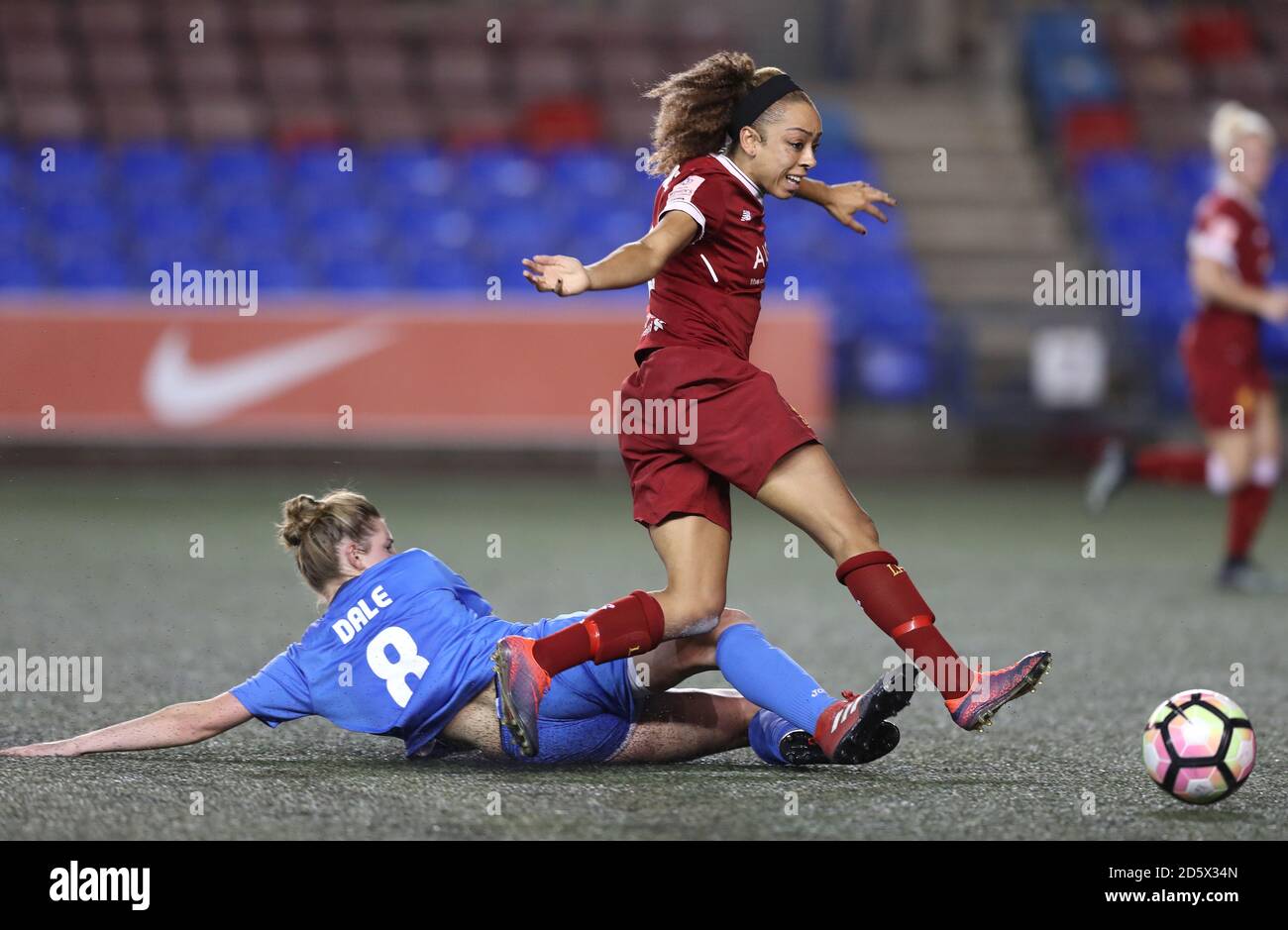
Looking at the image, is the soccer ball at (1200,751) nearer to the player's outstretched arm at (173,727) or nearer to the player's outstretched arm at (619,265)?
the player's outstretched arm at (619,265)

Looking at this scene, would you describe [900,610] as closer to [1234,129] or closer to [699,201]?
[699,201]

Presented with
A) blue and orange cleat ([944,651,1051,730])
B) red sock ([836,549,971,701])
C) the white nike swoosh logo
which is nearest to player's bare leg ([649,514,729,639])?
red sock ([836,549,971,701])

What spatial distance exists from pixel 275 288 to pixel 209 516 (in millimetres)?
2526

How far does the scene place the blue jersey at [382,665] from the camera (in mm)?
3463

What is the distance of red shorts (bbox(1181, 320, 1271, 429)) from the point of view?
6926 mm

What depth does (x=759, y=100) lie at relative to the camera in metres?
3.63

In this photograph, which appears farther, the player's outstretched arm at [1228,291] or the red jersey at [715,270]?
the player's outstretched arm at [1228,291]

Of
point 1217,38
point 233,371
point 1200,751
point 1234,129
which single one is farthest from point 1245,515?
point 1217,38

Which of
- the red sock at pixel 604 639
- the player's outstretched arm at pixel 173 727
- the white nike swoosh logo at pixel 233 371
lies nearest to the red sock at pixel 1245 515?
the red sock at pixel 604 639

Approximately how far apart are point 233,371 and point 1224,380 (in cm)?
594

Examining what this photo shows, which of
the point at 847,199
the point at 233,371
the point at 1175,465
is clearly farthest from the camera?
the point at 233,371

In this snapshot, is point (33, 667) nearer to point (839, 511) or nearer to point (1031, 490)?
point (839, 511)

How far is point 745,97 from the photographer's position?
3.66m

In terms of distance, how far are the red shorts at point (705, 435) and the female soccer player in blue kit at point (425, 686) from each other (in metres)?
0.31
